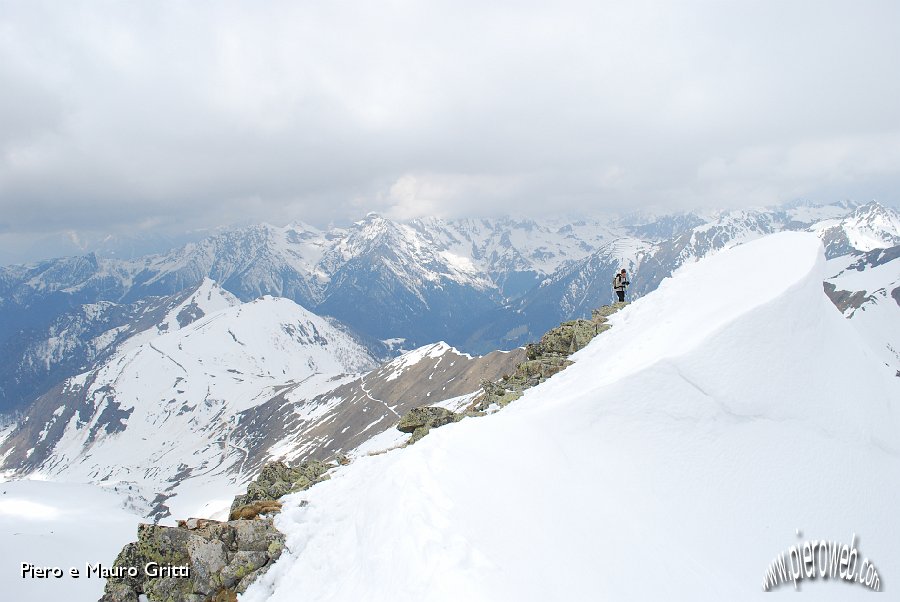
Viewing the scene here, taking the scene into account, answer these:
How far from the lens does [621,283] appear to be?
3822 centimetres

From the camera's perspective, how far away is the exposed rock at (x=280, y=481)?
77.2 feet

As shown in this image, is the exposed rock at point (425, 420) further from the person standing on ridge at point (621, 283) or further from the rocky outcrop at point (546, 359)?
the person standing on ridge at point (621, 283)

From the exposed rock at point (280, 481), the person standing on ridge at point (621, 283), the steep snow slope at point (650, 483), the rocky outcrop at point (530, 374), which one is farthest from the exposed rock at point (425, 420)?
the person standing on ridge at point (621, 283)

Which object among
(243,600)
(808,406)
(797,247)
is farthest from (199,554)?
(797,247)

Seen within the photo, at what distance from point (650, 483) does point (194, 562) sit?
599 inches

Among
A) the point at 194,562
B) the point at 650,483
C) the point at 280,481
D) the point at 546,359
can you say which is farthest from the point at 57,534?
the point at 650,483

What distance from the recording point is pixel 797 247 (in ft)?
89.7

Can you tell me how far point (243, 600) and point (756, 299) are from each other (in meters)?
22.7

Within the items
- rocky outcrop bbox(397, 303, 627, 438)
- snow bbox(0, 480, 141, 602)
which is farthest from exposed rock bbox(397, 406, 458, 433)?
snow bbox(0, 480, 141, 602)

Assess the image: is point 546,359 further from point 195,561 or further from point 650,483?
point 195,561

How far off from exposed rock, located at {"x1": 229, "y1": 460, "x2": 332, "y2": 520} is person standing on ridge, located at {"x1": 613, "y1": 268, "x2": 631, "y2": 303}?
86.1 feet

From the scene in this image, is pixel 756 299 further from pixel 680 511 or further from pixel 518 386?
pixel 518 386

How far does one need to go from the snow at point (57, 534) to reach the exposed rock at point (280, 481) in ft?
133

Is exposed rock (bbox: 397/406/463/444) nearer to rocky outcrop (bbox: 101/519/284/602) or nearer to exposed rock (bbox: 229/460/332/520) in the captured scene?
exposed rock (bbox: 229/460/332/520)
